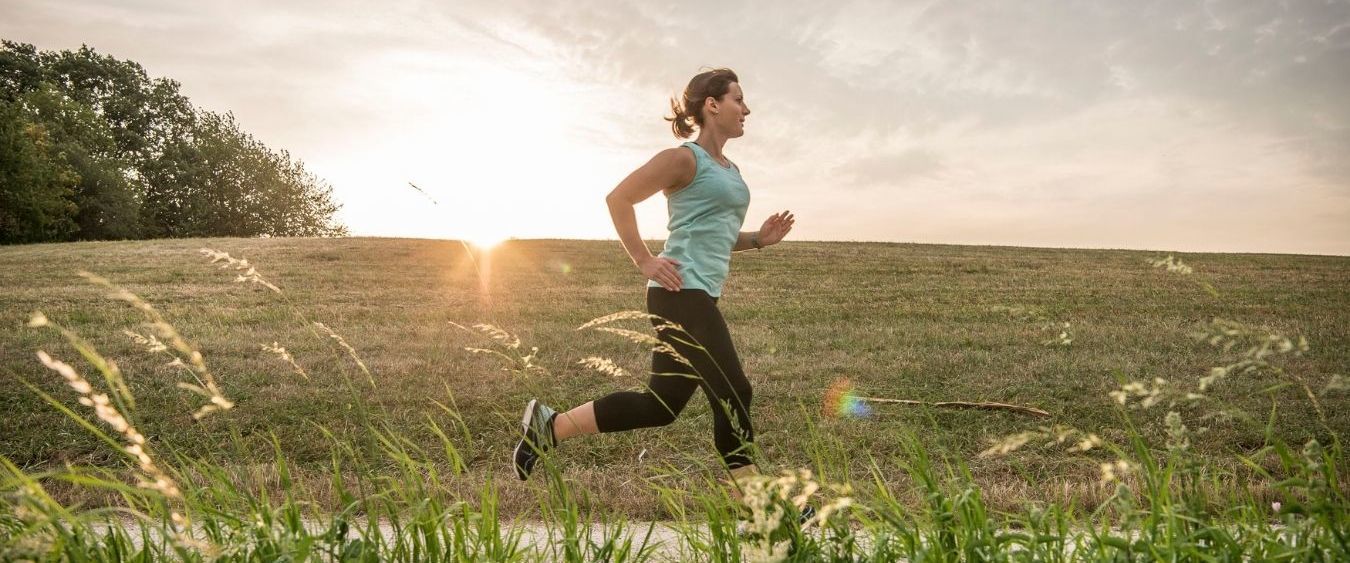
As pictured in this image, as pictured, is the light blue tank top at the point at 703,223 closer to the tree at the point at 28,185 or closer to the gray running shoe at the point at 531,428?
the gray running shoe at the point at 531,428

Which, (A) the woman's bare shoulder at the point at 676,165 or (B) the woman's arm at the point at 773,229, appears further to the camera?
(B) the woman's arm at the point at 773,229

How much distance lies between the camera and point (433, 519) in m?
2.35

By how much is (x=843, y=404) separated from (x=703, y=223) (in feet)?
11.1

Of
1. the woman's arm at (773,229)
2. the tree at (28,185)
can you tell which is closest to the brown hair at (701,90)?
the woman's arm at (773,229)

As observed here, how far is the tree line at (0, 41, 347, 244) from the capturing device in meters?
34.2

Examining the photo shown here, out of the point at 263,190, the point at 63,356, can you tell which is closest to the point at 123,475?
the point at 63,356

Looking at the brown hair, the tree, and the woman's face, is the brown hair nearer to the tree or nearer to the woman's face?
the woman's face

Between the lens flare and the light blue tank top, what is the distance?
2874mm

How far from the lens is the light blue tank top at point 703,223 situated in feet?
11.5

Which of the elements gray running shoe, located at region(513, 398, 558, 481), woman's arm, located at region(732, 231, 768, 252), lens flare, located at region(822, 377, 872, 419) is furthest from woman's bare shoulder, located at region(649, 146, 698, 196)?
lens flare, located at region(822, 377, 872, 419)

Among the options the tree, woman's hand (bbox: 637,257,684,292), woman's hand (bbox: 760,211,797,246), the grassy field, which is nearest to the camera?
woman's hand (bbox: 637,257,684,292)

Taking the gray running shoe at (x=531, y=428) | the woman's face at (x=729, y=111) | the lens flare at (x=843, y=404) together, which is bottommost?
the lens flare at (x=843, y=404)

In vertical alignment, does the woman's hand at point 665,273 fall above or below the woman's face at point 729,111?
below

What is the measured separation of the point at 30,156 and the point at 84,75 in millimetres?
15207
